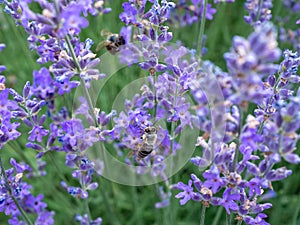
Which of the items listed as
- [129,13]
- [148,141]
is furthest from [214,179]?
[129,13]

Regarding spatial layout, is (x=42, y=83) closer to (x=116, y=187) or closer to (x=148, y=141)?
(x=148, y=141)

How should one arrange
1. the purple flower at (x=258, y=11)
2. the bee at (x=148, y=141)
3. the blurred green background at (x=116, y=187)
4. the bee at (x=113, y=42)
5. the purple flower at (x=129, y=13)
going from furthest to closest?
the blurred green background at (x=116, y=187)
the purple flower at (x=258, y=11)
the bee at (x=113, y=42)
the purple flower at (x=129, y=13)
the bee at (x=148, y=141)

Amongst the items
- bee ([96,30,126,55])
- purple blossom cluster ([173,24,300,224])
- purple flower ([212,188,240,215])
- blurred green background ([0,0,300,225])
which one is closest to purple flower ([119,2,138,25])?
bee ([96,30,126,55])

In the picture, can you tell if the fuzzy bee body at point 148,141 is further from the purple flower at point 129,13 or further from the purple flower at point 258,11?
the purple flower at point 258,11

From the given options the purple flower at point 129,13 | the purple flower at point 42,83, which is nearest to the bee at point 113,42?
the purple flower at point 129,13

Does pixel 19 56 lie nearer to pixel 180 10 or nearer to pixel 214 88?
pixel 180 10
